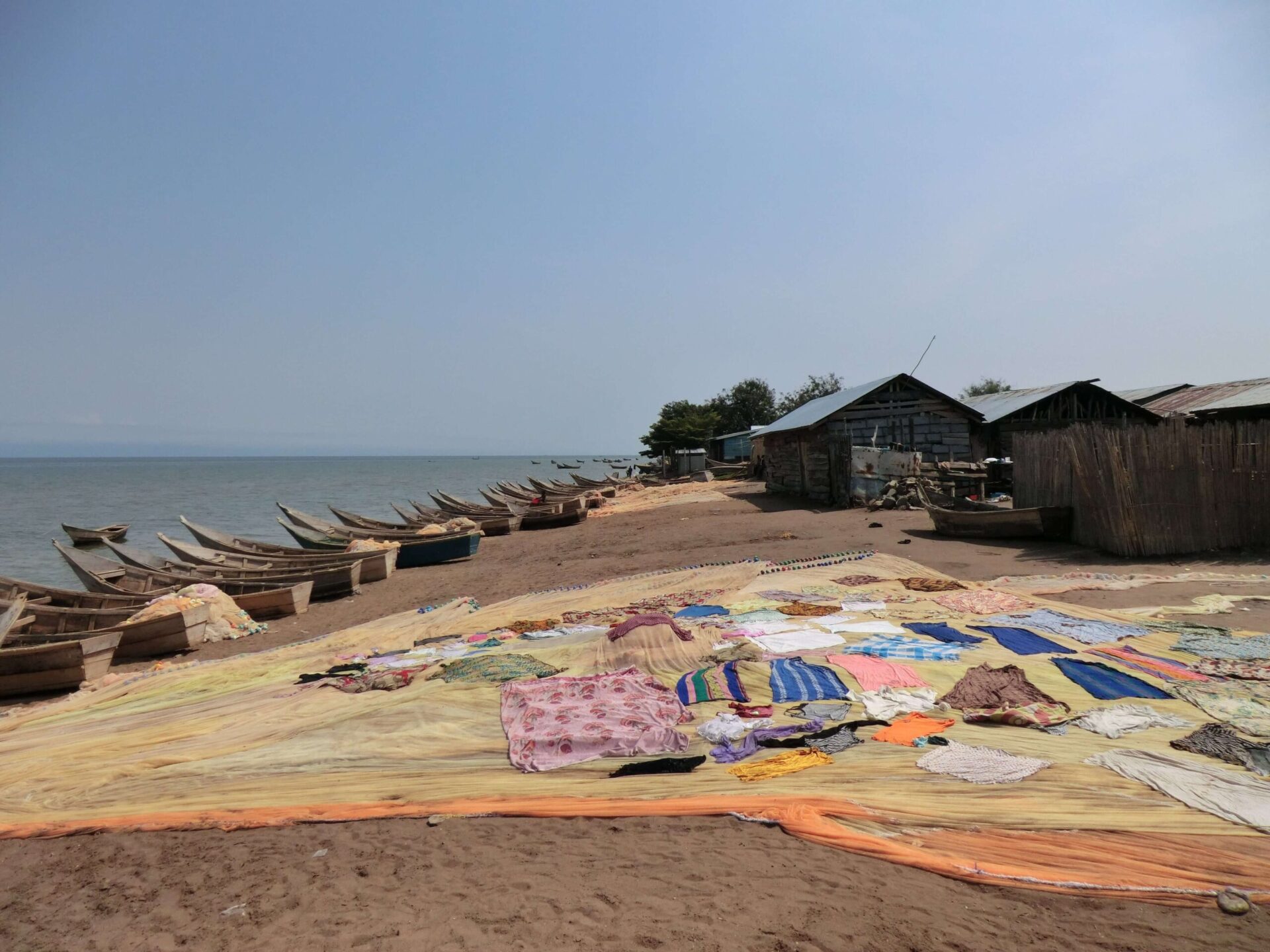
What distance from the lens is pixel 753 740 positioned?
4.79m

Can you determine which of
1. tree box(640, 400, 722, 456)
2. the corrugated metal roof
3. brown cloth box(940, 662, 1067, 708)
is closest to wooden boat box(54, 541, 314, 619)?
brown cloth box(940, 662, 1067, 708)

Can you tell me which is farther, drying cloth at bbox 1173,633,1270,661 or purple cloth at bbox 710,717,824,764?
drying cloth at bbox 1173,633,1270,661

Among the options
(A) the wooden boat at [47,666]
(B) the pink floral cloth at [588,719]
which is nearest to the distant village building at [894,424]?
(B) the pink floral cloth at [588,719]

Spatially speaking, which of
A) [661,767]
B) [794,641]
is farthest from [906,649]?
[661,767]

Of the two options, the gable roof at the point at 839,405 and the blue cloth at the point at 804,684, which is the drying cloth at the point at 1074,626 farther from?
the gable roof at the point at 839,405

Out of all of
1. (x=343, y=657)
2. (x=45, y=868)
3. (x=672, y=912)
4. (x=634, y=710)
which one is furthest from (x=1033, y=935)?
(x=343, y=657)

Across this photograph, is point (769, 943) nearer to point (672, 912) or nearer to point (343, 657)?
point (672, 912)

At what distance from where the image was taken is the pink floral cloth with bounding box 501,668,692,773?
4.87m

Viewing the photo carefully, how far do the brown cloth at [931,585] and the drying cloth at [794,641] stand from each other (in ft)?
9.25

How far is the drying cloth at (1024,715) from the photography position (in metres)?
4.76

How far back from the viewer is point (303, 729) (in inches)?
218

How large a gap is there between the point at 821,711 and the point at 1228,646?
3.94 meters

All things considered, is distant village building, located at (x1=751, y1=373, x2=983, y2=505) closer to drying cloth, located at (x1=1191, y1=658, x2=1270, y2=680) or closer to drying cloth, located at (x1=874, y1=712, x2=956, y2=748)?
drying cloth, located at (x1=1191, y1=658, x2=1270, y2=680)

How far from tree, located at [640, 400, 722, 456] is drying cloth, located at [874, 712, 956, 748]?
53044 mm
